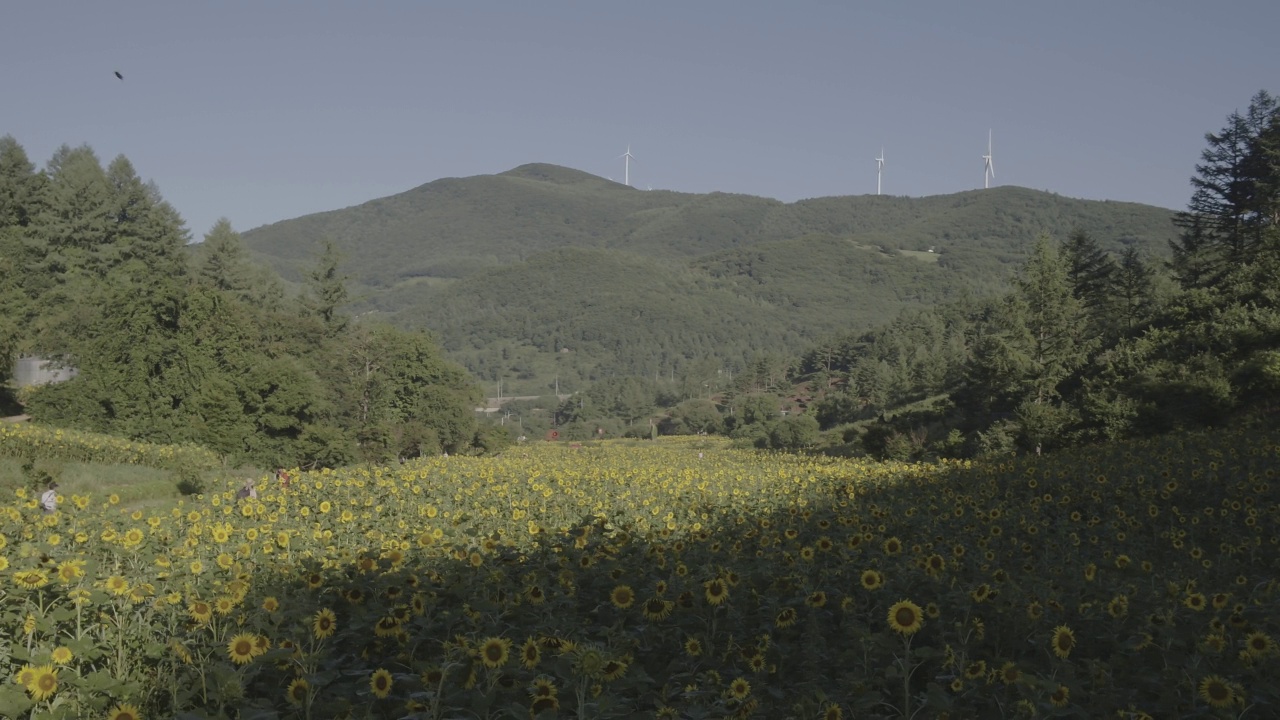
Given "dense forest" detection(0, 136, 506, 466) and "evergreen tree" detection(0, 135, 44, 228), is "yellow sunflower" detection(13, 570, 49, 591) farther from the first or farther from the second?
"evergreen tree" detection(0, 135, 44, 228)

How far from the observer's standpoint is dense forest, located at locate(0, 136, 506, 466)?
128 feet

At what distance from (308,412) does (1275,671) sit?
39245mm

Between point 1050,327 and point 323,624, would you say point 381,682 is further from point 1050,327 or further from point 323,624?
point 1050,327

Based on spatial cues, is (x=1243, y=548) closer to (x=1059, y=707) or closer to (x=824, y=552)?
(x=824, y=552)

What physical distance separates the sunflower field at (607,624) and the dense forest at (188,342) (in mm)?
31744

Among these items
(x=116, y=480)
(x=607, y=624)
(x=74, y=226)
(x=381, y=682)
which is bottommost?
(x=116, y=480)

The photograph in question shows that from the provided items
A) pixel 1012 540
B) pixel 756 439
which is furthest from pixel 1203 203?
pixel 1012 540

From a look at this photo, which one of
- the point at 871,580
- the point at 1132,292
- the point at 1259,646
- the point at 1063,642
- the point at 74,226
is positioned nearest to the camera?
the point at 1259,646

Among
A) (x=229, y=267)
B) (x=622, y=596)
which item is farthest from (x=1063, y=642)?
(x=229, y=267)

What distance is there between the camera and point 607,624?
6.35 m

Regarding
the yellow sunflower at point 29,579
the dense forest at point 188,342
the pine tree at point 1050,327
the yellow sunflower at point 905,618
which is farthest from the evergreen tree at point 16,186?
the yellow sunflower at point 905,618

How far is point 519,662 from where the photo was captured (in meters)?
4.57

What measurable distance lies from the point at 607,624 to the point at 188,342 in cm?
3857

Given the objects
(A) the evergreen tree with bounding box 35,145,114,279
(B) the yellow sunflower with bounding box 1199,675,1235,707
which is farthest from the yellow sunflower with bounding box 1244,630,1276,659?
(A) the evergreen tree with bounding box 35,145,114,279
